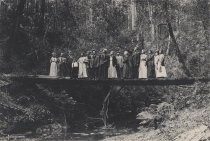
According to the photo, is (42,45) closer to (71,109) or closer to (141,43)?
(71,109)

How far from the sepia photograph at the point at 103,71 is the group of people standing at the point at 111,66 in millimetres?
57

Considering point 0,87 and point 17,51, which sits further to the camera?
A: point 17,51

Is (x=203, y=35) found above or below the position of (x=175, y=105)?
above

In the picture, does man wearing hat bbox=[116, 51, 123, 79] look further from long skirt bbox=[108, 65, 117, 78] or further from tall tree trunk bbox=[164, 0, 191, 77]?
tall tree trunk bbox=[164, 0, 191, 77]

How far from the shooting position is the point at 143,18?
34875mm

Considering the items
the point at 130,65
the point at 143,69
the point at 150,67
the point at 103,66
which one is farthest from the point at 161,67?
the point at 103,66

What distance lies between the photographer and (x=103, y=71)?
26.8 meters

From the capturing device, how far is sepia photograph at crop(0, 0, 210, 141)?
86.0ft

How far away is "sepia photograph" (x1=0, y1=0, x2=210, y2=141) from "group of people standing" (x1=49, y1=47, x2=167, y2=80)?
6 cm

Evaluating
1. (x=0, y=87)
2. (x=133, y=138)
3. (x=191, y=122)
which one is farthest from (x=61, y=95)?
(x=191, y=122)

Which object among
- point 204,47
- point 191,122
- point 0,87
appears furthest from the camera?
point 204,47

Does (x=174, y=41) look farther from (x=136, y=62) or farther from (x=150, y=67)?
(x=136, y=62)

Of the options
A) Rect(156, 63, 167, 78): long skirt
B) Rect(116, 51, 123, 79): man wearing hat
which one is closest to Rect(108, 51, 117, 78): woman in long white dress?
Rect(116, 51, 123, 79): man wearing hat

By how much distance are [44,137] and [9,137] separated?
86.6 inches
